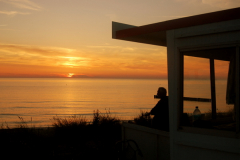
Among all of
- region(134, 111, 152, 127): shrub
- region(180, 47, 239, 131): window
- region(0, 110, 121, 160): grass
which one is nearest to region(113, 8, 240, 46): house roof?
region(180, 47, 239, 131): window

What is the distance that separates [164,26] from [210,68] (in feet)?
3.37

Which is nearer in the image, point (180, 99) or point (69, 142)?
point (180, 99)

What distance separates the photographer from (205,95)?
14.2ft

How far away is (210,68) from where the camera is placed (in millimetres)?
4398

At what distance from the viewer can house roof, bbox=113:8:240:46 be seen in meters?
3.69

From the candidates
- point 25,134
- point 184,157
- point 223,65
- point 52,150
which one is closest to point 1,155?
point 52,150

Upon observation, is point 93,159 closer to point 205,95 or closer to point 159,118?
point 159,118

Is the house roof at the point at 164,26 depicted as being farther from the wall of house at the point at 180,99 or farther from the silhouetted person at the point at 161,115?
the silhouetted person at the point at 161,115

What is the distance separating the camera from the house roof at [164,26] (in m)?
3.69

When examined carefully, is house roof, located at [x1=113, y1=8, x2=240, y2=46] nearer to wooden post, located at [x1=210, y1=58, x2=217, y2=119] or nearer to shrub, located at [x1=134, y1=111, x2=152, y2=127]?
wooden post, located at [x1=210, y1=58, x2=217, y2=119]

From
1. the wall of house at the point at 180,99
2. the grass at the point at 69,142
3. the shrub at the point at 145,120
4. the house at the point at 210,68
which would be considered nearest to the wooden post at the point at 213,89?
the house at the point at 210,68

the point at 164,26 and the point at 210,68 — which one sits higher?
the point at 164,26

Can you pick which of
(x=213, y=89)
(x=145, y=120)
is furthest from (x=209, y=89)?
(x=145, y=120)

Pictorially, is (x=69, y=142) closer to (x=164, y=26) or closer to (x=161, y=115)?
(x=161, y=115)
